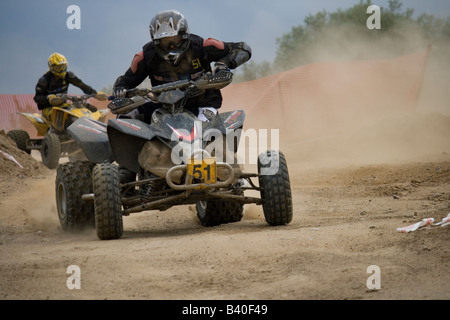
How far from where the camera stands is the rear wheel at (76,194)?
22.7ft

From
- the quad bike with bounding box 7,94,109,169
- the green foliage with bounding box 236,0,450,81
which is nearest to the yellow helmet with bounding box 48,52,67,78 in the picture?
the quad bike with bounding box 7,94,109,169

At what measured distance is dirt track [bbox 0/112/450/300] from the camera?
4.05 metres

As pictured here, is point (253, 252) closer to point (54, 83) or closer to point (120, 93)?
point (120, 93)

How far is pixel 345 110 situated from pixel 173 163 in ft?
37.9

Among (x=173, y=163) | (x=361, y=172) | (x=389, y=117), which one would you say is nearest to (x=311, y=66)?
(x=389, y=117)

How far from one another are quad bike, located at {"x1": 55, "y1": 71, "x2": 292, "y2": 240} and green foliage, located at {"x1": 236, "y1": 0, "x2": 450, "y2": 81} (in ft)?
66.2

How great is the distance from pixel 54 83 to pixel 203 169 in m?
9.01

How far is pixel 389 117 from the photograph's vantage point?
1612cm

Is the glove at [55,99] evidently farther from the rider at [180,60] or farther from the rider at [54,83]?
the rider at [180,60]

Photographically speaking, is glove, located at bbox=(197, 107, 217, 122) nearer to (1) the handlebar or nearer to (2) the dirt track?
(1) the handlebar

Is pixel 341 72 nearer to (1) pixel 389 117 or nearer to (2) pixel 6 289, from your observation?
(1) pixel 389 117

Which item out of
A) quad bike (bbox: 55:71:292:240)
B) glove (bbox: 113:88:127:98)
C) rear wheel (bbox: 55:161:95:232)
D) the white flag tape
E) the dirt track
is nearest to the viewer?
the dirt track

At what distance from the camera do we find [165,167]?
20.4 feet
